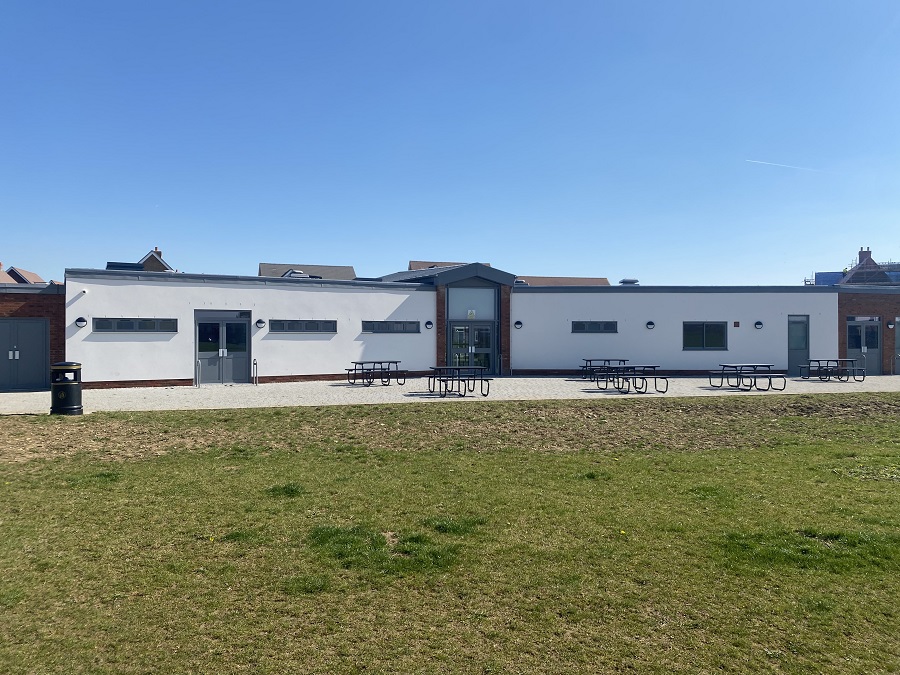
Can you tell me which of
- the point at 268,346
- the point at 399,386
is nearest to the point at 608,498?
the point at 399,386

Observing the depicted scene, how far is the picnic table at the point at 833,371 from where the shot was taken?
79.5ft

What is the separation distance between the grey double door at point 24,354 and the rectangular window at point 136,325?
Answer: 1.85 metres

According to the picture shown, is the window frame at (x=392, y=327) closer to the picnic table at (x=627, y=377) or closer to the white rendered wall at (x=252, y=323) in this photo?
the white rendered wall at (x=252, y=323)

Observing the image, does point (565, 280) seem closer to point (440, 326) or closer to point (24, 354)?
point (440, 326)

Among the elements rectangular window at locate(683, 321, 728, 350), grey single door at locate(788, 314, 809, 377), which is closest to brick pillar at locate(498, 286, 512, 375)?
rectangular window at locate(683, 321, 728, 350)

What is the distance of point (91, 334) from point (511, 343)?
1644cm

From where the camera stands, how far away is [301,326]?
23344 millimetres

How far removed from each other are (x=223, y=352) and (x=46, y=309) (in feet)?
19.3

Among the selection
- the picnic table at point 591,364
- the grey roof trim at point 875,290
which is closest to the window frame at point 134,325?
the picnic table at point 591,364

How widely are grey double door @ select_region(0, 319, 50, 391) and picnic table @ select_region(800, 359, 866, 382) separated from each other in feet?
95.6

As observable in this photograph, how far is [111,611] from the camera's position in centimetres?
422

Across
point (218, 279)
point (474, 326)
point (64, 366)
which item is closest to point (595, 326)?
point (474, 326)

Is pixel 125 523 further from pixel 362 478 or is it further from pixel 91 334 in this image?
pixel 91 334

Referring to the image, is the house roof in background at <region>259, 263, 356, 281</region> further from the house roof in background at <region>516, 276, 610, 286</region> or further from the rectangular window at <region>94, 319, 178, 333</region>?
the rectangular window at <region>94, 319, 178, 333</region>
